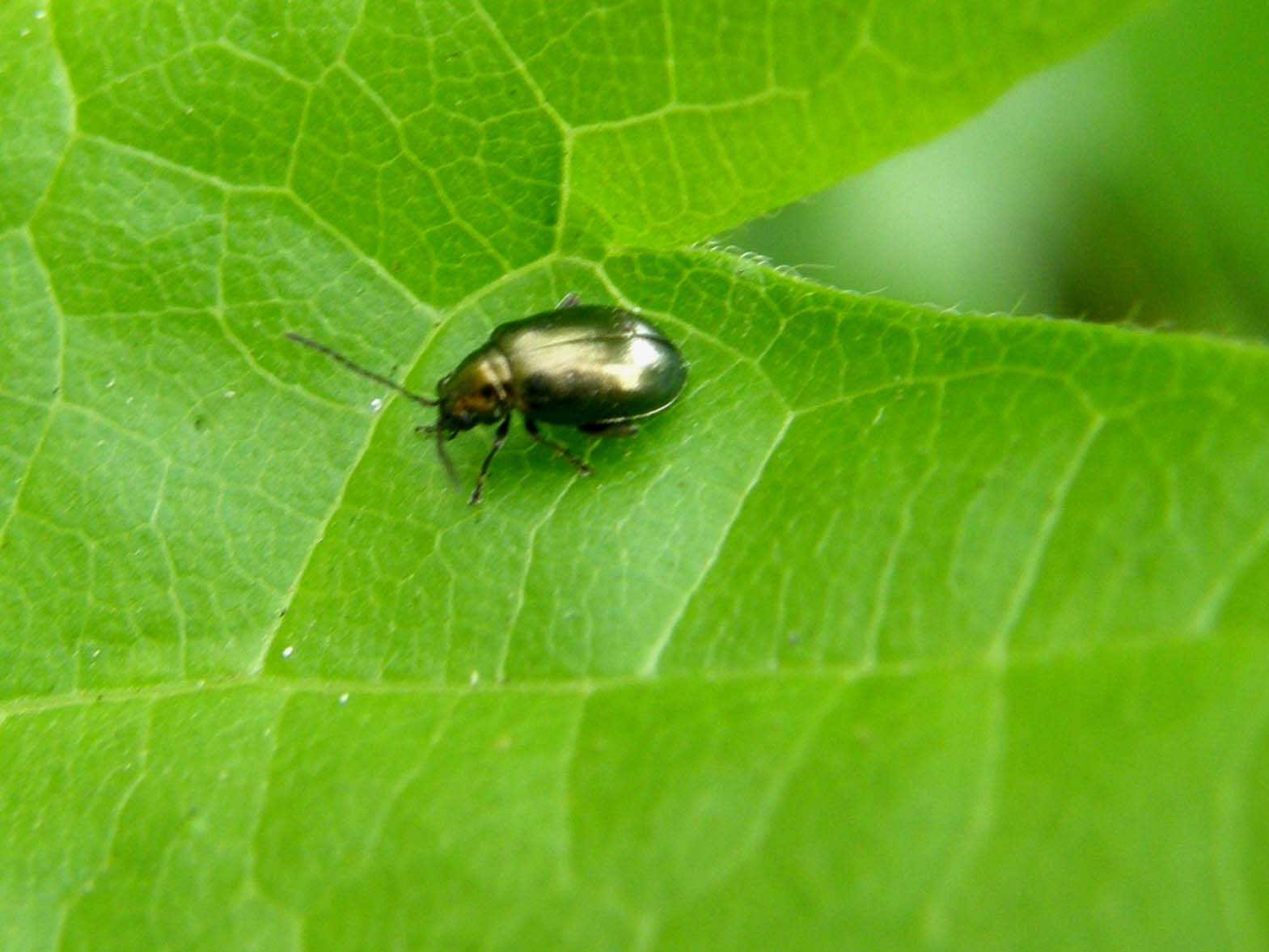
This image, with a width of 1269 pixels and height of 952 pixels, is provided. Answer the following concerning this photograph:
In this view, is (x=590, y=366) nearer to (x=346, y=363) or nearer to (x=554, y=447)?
(x=554, y=447)

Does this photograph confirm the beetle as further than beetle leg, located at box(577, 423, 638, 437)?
No

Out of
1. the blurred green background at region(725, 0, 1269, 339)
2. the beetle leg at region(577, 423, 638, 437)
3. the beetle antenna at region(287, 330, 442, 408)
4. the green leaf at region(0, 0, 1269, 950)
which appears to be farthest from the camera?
the blurred green background at region(725, 0, 1269, 339)

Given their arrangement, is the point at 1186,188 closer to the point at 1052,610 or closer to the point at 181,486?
the point at 1052,610

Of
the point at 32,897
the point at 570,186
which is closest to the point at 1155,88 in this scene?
the point at 570,186

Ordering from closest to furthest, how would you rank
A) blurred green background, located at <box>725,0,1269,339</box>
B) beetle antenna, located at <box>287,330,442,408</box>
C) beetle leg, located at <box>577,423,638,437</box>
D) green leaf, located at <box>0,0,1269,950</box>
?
green leaf, located at <box>0,0,1269,950</box> → beetle antenna, located at <box>287,330,442,408</box> → beetle leg, located at <box>577,423,638,437</box> → blurred green background, located at <box>725,0,1269,339</box>

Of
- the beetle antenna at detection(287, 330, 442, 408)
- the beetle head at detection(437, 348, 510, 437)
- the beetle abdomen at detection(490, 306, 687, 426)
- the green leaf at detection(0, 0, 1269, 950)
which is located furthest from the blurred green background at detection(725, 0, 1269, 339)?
the beetle antenna at detection(287, 330, 442, 408)

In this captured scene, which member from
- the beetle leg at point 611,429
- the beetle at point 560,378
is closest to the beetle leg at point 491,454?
the beetle at point 560,378

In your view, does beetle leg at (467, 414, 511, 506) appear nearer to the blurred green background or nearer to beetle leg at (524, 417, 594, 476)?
beetle leg at (524, 417, 594, 476)

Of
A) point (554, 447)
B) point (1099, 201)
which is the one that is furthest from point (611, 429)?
point (1099, 201)
